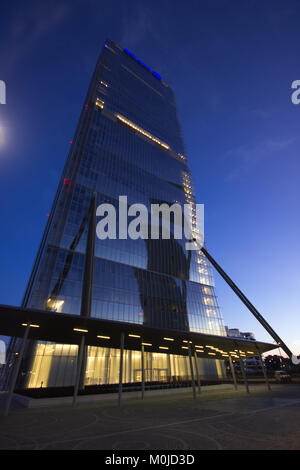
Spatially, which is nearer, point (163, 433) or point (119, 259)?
point (163, 433)

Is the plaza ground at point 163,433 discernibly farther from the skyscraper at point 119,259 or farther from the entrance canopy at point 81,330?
the skyscraper at point 119,259

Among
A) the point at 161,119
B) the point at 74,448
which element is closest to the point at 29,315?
the point at 74,448

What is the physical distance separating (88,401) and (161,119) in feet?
377

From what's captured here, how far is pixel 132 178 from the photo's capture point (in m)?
70.7

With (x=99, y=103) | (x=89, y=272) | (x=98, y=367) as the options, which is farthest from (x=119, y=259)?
(x=99, y=103)

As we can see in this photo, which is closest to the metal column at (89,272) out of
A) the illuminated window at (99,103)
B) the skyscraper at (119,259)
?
the skyscraper at (119,259)

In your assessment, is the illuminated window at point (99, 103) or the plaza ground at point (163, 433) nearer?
the plaza ground at point (163, 433)

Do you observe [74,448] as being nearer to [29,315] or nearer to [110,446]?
[110,446]

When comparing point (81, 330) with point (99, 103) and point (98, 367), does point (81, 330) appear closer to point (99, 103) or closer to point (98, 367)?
point (98, 367)

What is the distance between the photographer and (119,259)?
54125 millimetres

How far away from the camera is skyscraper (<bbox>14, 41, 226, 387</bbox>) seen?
40.2m

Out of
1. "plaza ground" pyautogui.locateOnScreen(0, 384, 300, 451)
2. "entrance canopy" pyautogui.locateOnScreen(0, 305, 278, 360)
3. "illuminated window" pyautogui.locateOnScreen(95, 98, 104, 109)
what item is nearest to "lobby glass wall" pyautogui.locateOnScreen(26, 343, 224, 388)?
"entrance canopy" pyautogui.locateOnScreen(0, 305, 278, 360)

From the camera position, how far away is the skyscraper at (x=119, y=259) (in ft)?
132

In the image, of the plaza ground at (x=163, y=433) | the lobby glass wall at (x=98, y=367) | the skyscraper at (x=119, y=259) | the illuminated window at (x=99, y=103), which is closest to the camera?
the plaza ground at (x=163, y=433)
